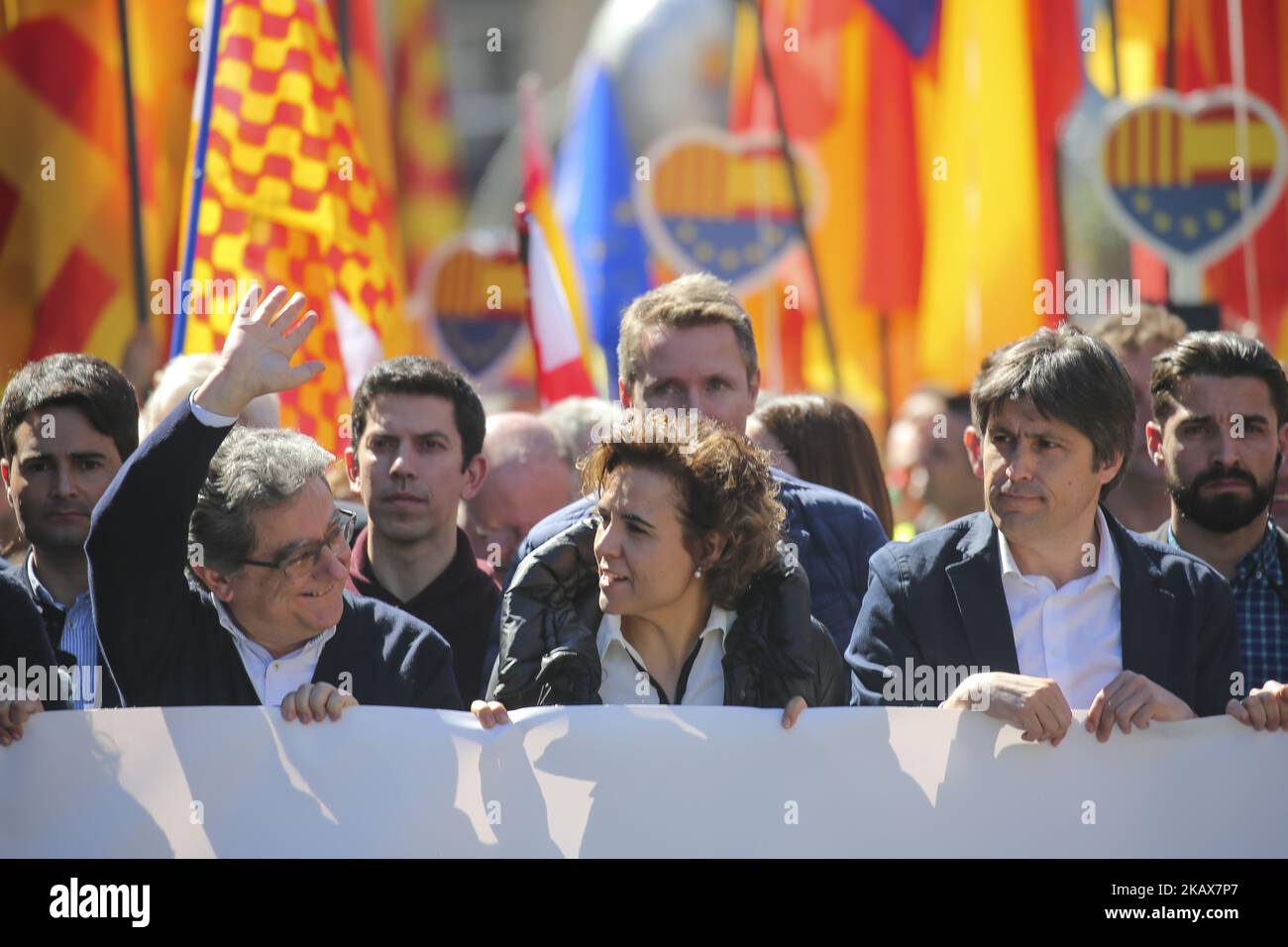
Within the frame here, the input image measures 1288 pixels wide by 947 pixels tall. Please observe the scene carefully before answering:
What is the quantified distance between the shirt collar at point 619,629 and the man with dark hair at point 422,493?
713 millimetres

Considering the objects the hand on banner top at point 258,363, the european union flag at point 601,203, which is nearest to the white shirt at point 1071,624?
the hand on banner top at point 258,363

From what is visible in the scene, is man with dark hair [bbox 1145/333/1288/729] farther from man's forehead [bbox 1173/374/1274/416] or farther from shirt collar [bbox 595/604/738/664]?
shirt collar [bbox 595/604/738/664]

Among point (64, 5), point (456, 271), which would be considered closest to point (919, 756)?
point (64, 5)

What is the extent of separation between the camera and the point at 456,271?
1143cm

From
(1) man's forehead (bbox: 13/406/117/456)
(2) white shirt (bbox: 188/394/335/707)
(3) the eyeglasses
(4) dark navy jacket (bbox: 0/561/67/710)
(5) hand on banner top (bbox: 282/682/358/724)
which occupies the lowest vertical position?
(5) hand on banner top (bbox: 282/682/358/724)

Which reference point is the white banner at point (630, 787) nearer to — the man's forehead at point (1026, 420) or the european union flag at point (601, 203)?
the man's forehead at point (1026, 420)

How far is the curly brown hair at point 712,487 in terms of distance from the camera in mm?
2988

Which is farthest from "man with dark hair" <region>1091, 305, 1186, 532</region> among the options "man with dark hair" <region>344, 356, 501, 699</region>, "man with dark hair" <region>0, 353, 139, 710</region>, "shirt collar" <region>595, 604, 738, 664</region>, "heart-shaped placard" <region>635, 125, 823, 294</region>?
"heart-shaped placard" <region>635, 125, 823, 294</region>

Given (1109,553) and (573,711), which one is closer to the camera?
(573,711)

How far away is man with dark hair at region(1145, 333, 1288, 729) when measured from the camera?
355 cm

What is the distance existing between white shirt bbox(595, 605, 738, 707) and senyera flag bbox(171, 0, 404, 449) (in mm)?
2061

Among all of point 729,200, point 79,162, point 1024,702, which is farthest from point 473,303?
point 1024,702

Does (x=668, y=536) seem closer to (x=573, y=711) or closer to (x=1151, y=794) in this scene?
(x=573, y=711)
